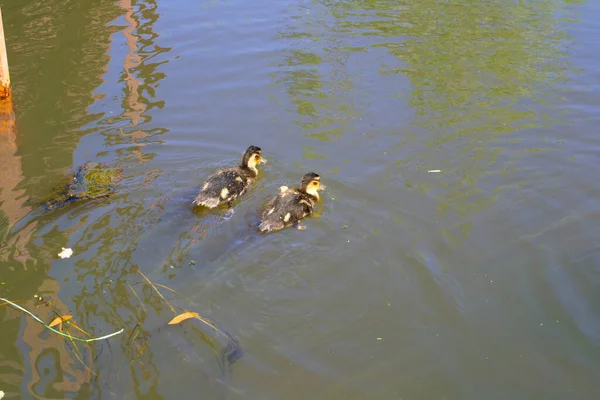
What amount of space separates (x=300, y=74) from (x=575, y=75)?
390cm

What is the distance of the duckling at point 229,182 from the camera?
621 cm

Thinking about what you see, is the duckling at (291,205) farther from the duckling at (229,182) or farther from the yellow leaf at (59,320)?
the yellow leaf at (59,320)

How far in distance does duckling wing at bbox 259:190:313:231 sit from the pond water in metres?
0.11

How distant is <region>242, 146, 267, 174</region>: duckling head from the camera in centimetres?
674

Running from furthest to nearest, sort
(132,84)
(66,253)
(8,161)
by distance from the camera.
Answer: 1. (132,84)
2. (8,161)
3. (66,253)

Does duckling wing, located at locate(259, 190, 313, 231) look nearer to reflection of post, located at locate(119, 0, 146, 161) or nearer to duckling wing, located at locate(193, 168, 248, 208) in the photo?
duckling wing, located at locate(193, 168, 248, 208)

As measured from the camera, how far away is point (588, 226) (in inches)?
231

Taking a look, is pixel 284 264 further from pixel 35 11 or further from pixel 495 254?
pixel 35 11

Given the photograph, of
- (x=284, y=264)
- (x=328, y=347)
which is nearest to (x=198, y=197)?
(x=284, y=264)

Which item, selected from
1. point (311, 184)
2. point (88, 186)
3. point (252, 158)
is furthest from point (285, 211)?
point (88, 186)

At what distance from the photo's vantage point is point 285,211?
19.3 feet

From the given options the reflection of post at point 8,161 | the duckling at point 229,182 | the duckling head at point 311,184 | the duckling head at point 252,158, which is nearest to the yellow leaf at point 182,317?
the duckling at point 229,182

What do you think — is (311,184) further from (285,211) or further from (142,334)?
(142,334)

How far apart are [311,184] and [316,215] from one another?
33 cm
